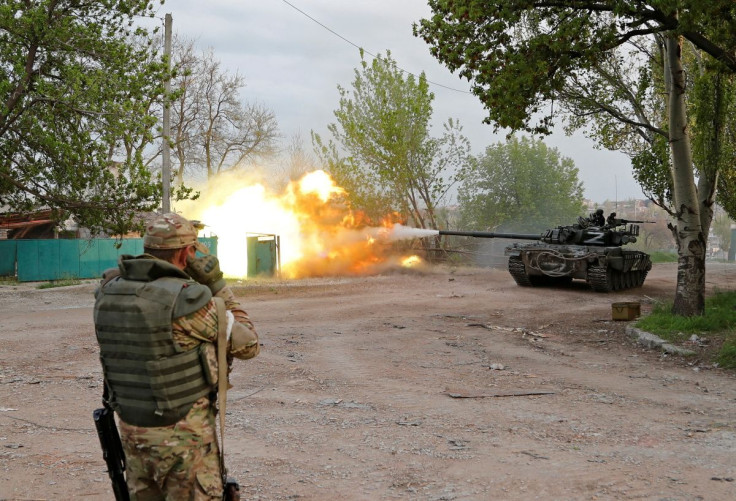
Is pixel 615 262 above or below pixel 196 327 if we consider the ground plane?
below

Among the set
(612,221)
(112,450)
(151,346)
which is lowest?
(112,450)

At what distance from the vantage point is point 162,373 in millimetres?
2879

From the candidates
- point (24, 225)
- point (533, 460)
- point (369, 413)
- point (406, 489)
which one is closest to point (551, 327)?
point (369, 413)

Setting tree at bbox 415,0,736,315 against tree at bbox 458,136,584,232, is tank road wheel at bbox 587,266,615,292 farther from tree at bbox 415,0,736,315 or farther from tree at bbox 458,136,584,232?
tree at bbox 458,136,584,232

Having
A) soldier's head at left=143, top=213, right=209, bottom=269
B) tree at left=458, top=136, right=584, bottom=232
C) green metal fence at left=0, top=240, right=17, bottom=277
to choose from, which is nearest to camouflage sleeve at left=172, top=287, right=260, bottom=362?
→ soldier's head at left=143, top=213, right=209, bottom=269

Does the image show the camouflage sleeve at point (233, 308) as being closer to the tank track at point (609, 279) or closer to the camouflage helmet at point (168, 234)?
the camouflage helmet at point (168, 234)

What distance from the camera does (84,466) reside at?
17.0 ft

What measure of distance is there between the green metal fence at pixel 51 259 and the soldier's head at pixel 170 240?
2165 centimetres

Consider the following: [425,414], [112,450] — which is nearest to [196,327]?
[112,450]

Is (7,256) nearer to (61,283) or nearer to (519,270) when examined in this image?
(61,283)

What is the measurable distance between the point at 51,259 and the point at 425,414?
2154cm

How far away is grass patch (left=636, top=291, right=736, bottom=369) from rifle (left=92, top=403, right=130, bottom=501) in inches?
349

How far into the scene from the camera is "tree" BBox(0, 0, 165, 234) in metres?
15.9

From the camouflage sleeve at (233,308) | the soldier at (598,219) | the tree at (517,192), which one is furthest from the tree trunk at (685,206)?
the tree at (517,192)
